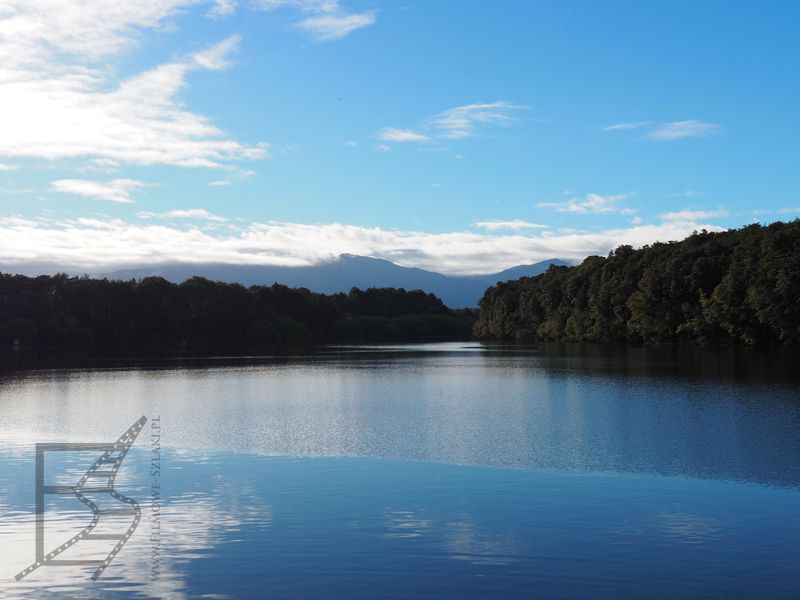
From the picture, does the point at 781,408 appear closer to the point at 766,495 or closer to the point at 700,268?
the point at 766,495

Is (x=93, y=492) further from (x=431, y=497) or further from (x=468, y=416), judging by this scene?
(x=468, y=416)

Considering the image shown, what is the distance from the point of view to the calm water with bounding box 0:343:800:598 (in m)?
12.5

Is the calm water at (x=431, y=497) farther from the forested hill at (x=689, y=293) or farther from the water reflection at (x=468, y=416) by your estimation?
the forested hill at (x=689, y=293)

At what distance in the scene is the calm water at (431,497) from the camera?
12.5 m

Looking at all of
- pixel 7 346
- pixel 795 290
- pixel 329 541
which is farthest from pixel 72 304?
pixel 329 541

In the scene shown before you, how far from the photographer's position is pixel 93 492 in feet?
62.6

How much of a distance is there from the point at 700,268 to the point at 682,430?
8230 centimetres

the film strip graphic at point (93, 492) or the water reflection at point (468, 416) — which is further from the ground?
the water reflection at point (468, 416)

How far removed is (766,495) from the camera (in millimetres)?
17219

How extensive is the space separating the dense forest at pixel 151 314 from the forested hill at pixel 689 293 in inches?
2298

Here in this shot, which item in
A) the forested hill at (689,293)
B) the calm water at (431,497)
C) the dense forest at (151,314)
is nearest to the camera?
the calm water at (431,497)

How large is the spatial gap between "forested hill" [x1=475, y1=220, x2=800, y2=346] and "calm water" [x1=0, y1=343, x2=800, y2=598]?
52765 mm

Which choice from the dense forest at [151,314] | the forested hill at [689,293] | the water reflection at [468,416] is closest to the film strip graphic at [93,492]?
the water reflection at [468,416]

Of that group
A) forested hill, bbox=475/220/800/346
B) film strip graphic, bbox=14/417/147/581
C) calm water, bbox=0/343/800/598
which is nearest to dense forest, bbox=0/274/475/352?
forested hill, bbox=475/220/800/346
